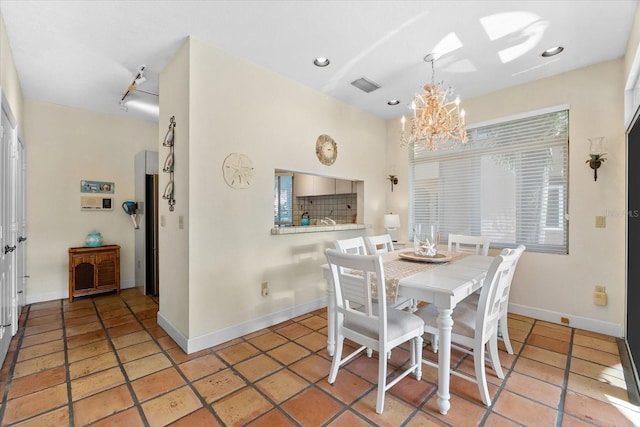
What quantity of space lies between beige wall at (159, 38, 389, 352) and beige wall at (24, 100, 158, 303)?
6.59 feet

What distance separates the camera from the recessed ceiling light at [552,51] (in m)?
2.58

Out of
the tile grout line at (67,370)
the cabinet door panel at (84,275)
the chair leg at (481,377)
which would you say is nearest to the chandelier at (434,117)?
the chair leg at (481,377)

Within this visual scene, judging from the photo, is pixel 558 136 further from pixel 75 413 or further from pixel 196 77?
pixel 75 413

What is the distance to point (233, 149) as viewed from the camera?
2701 millimetres

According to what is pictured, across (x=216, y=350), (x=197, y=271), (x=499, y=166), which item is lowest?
(x=216, y=350)

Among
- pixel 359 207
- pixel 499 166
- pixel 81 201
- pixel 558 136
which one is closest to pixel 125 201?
pixel 81 201

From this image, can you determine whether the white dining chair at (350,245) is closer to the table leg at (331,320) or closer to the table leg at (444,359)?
the table leg at (331,320)

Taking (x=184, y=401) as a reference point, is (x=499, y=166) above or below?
above

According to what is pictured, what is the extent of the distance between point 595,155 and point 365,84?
2.41 m

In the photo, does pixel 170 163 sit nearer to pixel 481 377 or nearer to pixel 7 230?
pixel 7 230

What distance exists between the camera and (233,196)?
107 inches

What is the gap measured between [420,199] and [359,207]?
36.0 inches

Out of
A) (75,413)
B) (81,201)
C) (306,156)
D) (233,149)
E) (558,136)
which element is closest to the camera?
(75,413)

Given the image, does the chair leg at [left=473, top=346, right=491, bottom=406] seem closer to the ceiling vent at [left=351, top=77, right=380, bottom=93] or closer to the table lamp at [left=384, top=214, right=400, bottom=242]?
the table lamp at [left=384, top=214, right=400, bottom=242]
